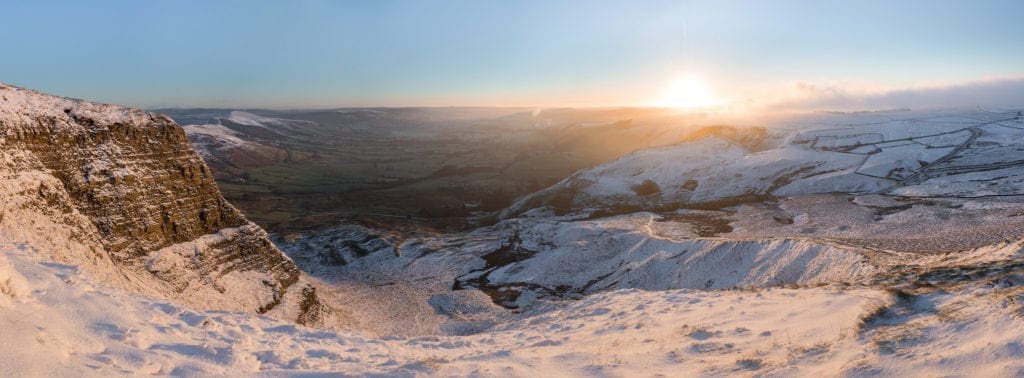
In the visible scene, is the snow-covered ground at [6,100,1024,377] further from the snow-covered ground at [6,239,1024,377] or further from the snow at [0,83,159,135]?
the snow at [0,83,159,135]

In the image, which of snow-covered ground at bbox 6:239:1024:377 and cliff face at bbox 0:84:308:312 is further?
cliff face at bbox 0:84:308:312

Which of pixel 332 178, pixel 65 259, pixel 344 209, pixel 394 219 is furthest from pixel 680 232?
pixel 332 178

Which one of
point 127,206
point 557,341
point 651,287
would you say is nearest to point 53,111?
point 127,206

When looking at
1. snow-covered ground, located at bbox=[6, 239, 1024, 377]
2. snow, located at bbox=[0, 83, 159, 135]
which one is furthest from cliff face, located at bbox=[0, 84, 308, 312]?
snow-covered ground, located at bbox=[6, 239, 1024, 377]

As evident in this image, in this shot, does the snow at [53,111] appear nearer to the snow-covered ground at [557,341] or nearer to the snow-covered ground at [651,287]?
the snow-covered ground at [651,287]

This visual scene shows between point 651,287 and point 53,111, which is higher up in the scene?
point 53,111

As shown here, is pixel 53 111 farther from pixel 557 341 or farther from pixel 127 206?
pixel 557 341

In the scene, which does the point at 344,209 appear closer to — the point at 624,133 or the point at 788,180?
the point at 788,180

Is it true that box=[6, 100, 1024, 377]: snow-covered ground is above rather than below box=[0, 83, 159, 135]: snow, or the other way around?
below
